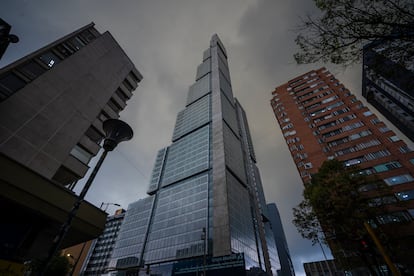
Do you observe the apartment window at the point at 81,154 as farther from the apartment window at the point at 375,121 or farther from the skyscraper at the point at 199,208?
the apartment window at the point at 375,121

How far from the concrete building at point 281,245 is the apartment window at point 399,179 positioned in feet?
294

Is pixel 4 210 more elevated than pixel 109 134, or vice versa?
pixel 109 134

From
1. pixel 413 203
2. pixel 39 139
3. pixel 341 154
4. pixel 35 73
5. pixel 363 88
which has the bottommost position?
pixel 39 139

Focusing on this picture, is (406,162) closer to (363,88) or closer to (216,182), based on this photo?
(216,182)

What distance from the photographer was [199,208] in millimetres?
48406

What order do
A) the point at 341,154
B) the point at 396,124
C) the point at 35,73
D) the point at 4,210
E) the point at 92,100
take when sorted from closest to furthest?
the point at 4,210
the point at 35,73
the point at 92,100
the point at 341,154
the point at 396,124

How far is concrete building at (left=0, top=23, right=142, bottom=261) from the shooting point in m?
8.16

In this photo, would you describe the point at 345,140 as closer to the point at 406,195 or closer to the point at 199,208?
the point at 406,195

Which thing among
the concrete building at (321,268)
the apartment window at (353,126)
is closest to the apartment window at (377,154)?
the apartment window at (353,126)

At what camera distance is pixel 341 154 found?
108ft

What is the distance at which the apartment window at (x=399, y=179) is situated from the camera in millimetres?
24833

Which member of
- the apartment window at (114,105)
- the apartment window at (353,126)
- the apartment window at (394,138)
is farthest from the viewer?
the apartment window at (353,126)

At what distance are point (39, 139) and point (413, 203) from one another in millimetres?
40297

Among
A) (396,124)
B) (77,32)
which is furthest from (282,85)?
(77,32)
